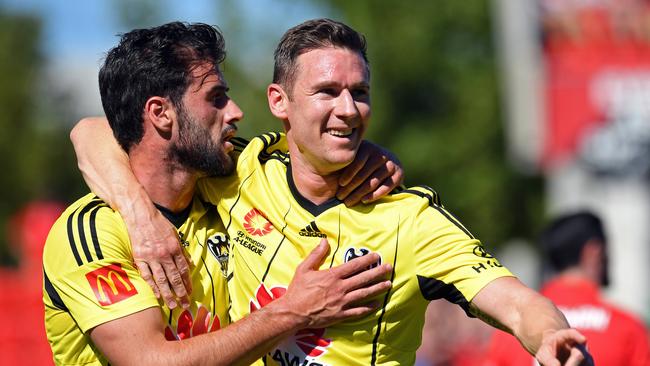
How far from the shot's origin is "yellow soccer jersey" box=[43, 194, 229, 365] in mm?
5066

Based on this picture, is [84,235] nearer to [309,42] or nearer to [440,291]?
[309,42]

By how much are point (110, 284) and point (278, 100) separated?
46.2 inches

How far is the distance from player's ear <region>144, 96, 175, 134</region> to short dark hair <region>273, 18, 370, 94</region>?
55 centimetres

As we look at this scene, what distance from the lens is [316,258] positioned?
5.09 m

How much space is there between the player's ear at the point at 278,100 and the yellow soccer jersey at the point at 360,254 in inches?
11.8

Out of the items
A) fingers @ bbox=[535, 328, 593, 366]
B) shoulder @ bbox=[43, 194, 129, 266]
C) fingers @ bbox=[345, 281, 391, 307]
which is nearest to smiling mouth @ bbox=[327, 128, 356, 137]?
fingers @ bbox=[345, 281, 391, 307]

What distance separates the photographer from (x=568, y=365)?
4109 mm

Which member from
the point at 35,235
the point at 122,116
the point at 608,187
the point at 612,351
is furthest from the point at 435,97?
the point at 122,116

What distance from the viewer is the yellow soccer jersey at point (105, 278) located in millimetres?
5066

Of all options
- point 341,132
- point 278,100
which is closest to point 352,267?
point 341,132

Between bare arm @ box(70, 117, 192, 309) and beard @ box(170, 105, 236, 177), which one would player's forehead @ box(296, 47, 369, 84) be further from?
bare arm @ box(70, 117, 192, 309)

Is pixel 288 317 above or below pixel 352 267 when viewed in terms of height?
below

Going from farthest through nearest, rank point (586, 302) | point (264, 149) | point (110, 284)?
1. point (586, 302)
2. point (264, 149)
3. point (110, 284)

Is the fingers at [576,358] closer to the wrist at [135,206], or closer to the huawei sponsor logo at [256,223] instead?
the huawei sponsor logo at [256,223]
